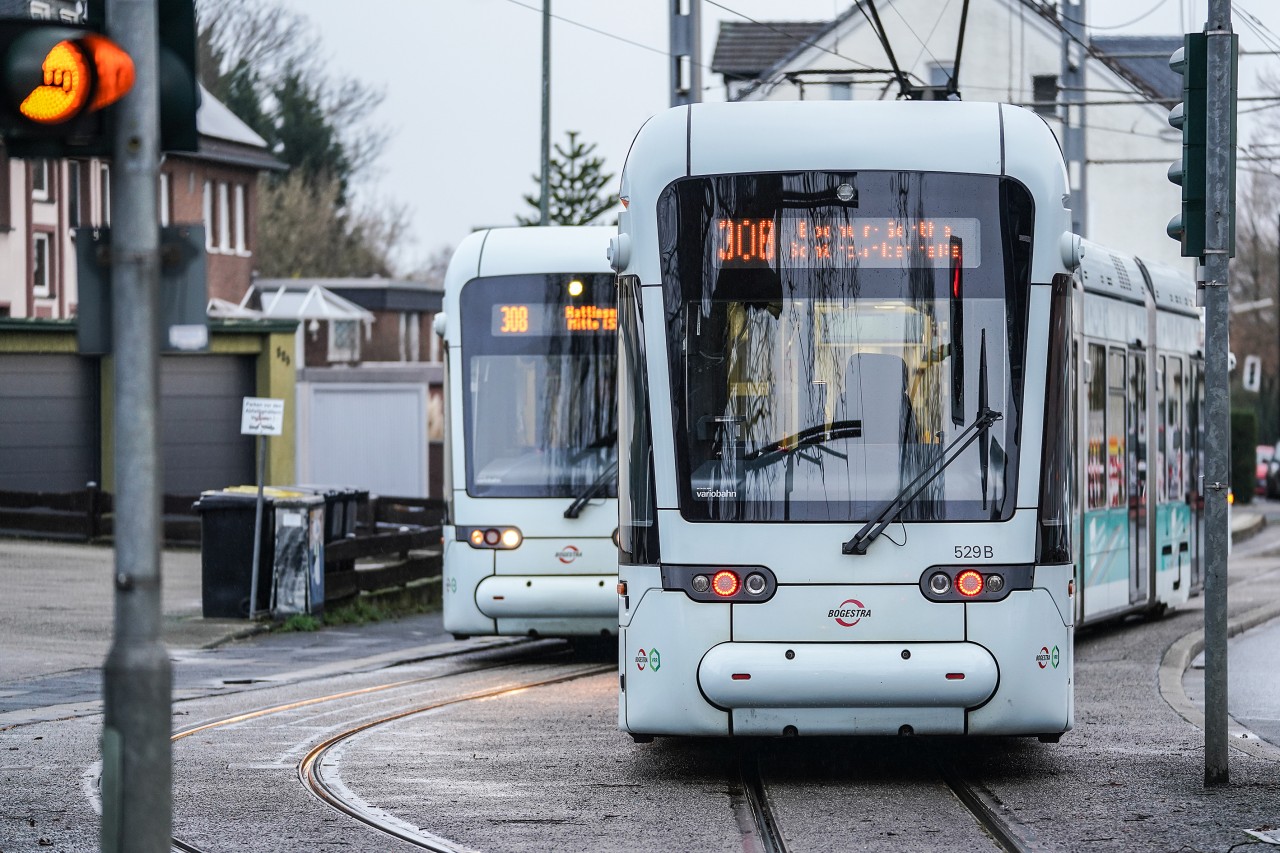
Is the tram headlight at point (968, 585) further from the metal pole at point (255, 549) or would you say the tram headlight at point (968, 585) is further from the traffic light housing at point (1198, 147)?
the metal pole at point (255, 549)

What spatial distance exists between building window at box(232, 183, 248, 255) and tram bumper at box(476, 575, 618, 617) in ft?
139

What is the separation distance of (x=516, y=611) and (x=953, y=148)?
6725 millimetres

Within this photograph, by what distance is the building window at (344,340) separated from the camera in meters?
58.0

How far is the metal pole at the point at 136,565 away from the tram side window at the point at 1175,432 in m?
14.2

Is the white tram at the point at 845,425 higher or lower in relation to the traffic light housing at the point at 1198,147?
lower

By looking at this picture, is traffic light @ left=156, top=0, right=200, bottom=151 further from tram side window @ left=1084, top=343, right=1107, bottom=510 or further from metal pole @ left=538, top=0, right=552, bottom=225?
metal pole @ left=538, top=0, right=552, bottom=225

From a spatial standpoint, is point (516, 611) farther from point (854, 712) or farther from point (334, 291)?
point (334, 291)

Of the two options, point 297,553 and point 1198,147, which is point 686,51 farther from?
point 1198,147

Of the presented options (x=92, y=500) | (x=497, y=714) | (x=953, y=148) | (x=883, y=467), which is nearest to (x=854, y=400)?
(x=883, y=467)

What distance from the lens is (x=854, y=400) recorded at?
9.52 m

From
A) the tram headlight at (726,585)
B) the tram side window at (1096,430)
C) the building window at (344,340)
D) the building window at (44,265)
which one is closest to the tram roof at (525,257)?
the tram side window at (1096,430)

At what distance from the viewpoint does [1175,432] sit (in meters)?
19.4

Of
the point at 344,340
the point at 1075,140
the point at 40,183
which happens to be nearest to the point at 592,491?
the point at 1075,140

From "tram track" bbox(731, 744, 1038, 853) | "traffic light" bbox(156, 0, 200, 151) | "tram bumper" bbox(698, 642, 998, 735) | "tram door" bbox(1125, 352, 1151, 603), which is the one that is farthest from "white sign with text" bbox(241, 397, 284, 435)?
"traffic light" bbox(156, 0, 200, 151)
